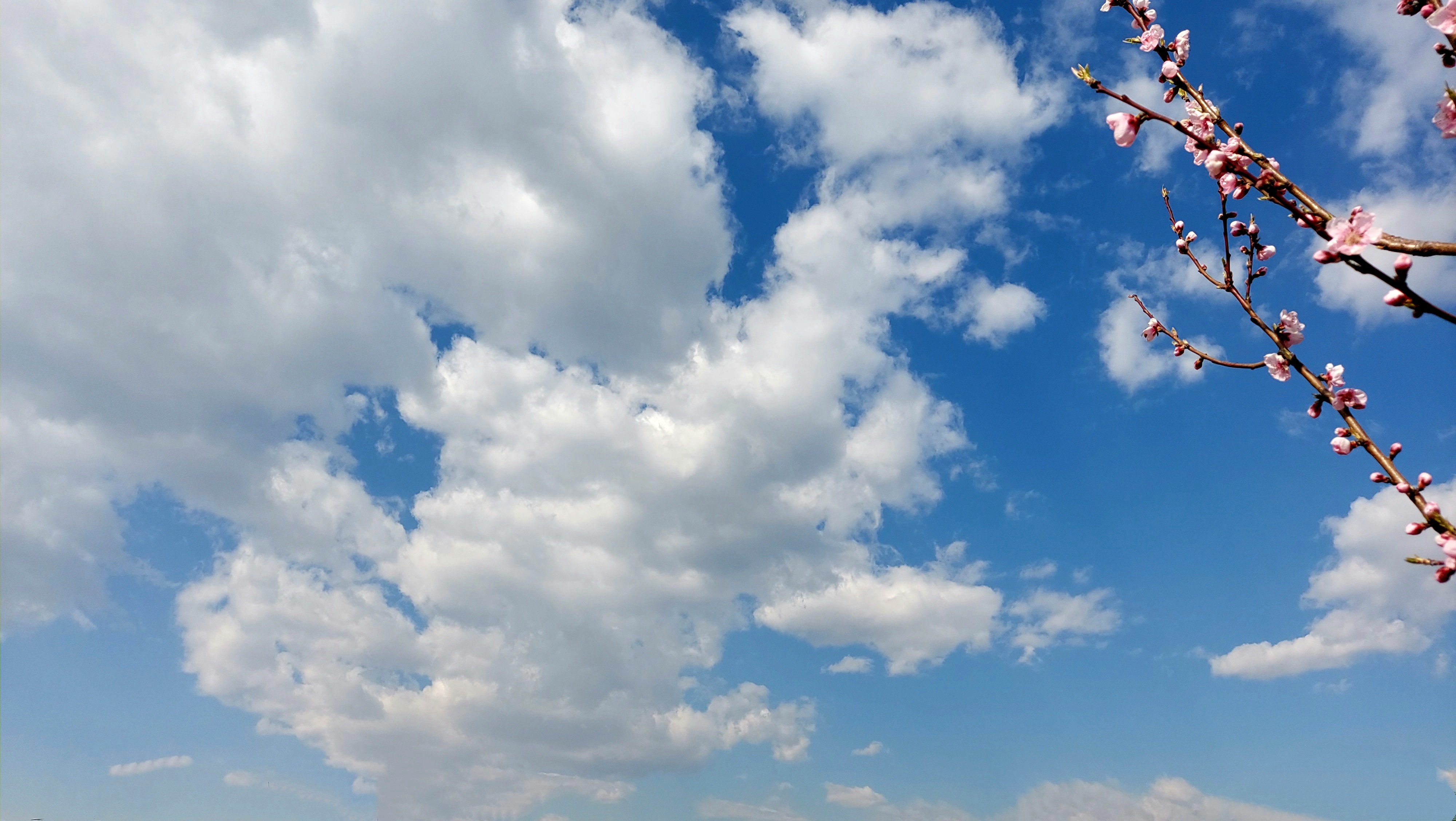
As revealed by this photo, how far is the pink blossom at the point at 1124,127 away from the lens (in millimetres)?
7449

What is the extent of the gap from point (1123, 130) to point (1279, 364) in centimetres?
287

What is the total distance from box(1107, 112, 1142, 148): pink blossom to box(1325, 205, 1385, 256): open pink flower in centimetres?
242

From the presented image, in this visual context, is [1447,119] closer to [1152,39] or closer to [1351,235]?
[1351,235]

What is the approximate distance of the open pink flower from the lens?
5.46 m

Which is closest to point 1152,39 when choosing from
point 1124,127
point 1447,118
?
point 1124,127

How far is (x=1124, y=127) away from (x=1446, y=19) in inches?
98.6

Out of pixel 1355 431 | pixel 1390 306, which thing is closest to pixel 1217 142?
pixel 1390 306

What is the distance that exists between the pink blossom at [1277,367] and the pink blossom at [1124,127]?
8.49 feet

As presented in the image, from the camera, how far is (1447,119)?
5375mm

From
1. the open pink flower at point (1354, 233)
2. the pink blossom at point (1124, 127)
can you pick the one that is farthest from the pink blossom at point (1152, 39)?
the open pink flower at point (1354, 233)

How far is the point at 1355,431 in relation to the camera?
21.1 ft

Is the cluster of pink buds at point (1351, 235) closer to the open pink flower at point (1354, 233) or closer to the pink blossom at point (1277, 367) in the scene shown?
the open pink flower at point (1354, 233)

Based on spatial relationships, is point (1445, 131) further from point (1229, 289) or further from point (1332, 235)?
point (1229, 289)

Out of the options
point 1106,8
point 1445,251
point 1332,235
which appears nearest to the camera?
point 1445,251
